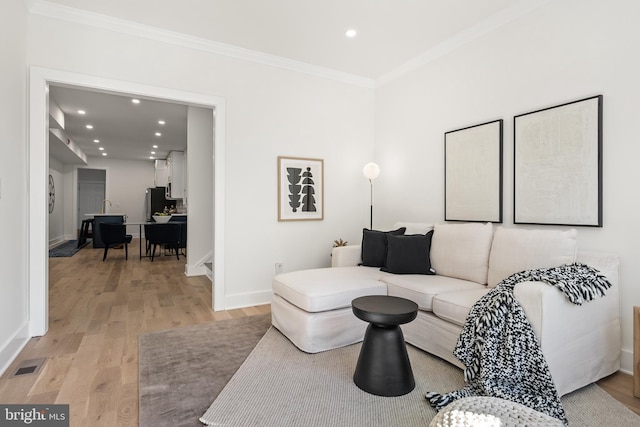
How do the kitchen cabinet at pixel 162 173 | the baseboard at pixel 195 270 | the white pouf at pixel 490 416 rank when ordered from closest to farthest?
1. the white pouf at pixel 490 416
2. the baseboard at pixel 195 270
3. the kitchen cabinet at pixel 162 173

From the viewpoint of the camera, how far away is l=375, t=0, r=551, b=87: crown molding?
2871 mm

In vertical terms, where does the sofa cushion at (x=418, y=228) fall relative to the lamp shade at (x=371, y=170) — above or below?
below

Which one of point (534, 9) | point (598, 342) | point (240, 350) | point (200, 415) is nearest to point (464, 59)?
point (534, 9)

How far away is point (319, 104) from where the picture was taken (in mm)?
4301

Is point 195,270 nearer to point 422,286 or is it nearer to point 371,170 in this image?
point 371,170

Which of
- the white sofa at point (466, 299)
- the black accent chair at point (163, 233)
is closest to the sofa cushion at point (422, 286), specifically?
the white sofa at point (466, 299)

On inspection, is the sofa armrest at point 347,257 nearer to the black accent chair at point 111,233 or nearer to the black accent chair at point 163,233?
the black accent chair at point 163,233

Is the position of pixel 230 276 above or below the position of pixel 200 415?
above

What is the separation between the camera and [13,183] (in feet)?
8.36

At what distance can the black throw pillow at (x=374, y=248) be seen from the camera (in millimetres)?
3414

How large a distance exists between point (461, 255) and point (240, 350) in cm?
196

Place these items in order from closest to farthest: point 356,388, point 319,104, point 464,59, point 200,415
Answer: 1. point 200,415
2. point 356,388
3. point 464,59
4. point 319,104

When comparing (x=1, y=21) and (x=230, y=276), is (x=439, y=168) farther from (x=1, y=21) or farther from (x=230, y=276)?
(x=1, y=21)

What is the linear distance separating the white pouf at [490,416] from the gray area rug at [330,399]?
55cm
